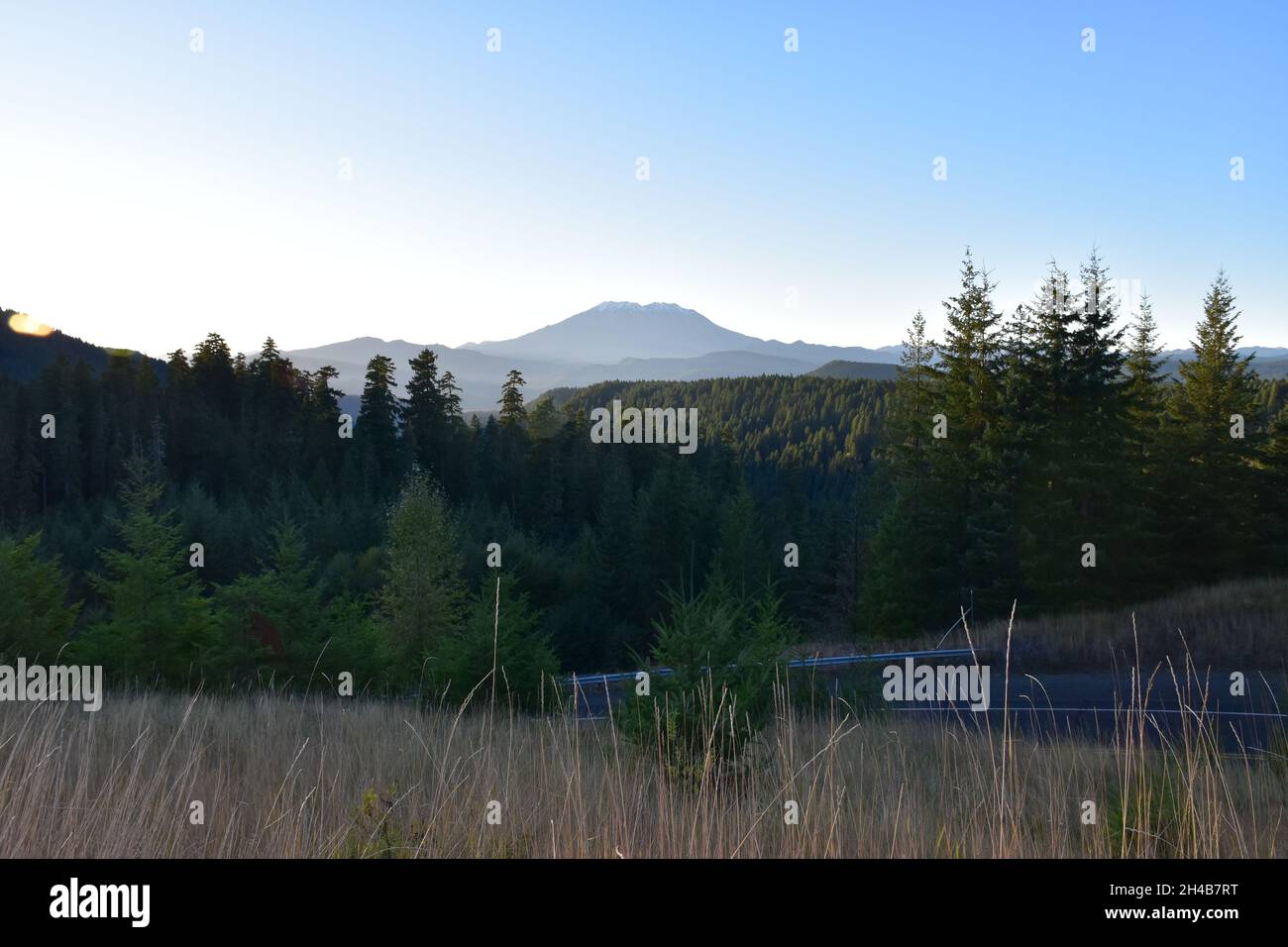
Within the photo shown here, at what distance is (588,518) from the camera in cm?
8488

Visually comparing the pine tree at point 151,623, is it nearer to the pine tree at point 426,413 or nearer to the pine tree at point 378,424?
the pine tree at point 378,424

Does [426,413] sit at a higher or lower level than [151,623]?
higher

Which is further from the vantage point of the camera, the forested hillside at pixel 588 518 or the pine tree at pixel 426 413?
the pine tree at pixel 426 413

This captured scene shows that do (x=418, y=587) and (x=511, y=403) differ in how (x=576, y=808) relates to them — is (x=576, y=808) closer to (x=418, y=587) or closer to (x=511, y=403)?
(x=418, y=587)

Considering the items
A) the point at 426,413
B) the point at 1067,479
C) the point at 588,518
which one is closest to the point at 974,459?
the point at 1067,479

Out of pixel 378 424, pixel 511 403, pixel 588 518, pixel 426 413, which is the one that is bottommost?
pixel 588 518

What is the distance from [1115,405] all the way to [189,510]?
A: 181ft

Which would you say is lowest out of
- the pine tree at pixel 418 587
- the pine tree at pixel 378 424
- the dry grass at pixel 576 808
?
the pine tree at pixel 418 587

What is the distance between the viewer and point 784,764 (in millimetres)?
4559

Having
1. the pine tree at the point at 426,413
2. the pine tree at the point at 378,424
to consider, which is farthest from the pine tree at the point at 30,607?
the pine tree at the point at 426,413

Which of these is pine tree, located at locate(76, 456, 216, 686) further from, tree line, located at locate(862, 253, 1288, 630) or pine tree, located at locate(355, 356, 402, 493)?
pine tree, located at locate(355, 356, 402, 493)

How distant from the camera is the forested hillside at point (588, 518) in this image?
2125 cm
